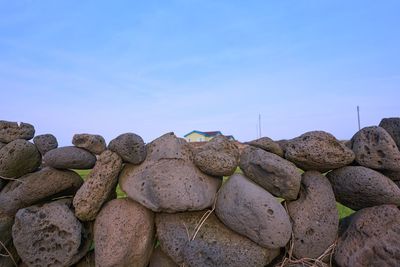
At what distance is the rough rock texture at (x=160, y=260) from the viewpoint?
2938 millimetres

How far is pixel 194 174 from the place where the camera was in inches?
110

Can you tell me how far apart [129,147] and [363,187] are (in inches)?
77.0

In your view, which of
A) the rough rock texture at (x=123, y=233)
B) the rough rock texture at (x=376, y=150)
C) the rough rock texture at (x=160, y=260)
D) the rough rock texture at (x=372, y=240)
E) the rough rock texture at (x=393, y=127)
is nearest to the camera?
the rough rock texture at (x=372, y=240)

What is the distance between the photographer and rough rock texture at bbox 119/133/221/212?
2.63 metres

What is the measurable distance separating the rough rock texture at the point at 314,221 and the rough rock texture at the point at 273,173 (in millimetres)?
127

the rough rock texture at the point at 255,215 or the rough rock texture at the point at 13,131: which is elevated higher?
the rough rock texture at the point at 13,131

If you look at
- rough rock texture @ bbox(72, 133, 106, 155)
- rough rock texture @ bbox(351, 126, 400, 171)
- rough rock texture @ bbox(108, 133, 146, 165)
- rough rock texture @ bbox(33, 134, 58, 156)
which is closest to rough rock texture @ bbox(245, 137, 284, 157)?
rough rock texture @ bbox(351, 126, 400, 171)

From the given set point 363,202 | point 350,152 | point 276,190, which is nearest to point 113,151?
point 276,190

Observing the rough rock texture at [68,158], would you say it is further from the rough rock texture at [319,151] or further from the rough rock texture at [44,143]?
the rough rock texture at [319,151]

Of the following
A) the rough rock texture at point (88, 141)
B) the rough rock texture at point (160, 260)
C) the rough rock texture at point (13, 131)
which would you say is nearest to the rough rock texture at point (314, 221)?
the rough rock texture at point (160, 260)

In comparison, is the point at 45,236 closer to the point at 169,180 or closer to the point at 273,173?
the point at 169,180

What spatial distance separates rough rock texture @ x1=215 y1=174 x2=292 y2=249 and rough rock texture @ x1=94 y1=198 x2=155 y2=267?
0.67m

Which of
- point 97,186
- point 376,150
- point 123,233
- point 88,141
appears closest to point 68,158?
point 88,141

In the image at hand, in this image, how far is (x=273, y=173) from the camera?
107 inches
